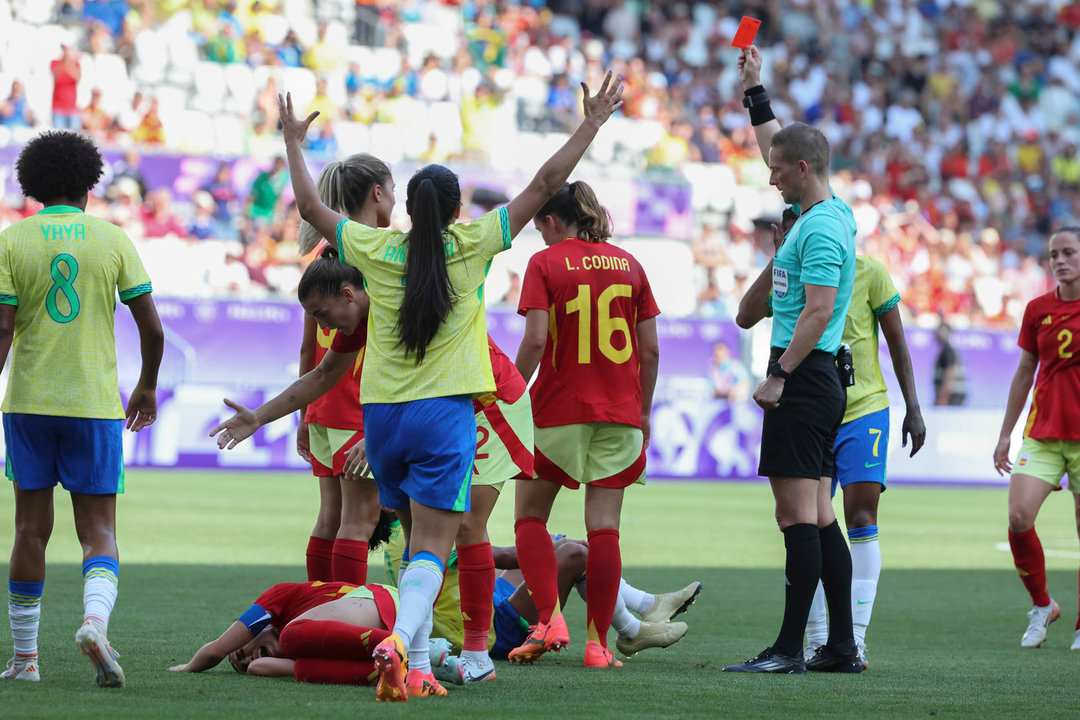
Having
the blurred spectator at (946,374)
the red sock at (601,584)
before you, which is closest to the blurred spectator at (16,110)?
the blurred spectator at (946,374)

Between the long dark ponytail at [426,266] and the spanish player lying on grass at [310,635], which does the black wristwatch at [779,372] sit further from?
the spanish player lying on grass at [310,635]

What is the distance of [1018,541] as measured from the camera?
7.49 metres

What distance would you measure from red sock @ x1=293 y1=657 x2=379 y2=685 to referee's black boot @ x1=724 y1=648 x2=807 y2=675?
1.54 m

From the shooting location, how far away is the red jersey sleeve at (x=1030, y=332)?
7.71m

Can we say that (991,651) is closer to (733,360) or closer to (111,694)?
(111,694)

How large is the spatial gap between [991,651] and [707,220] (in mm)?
18179

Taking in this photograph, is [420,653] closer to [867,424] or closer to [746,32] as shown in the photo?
[867,424]

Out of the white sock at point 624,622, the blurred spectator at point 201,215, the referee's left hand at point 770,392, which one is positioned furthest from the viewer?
the blurred spectator at point 201,215

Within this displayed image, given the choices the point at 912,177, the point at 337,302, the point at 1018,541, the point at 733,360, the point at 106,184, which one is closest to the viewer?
the point at 337,302

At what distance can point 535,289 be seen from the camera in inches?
235

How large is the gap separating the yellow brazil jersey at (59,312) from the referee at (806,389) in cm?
253

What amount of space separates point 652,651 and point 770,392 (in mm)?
1801

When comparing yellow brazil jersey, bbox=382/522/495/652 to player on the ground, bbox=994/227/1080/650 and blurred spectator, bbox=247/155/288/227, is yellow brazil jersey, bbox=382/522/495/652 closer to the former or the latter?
player on the ground, bbox=994/227/1080/650

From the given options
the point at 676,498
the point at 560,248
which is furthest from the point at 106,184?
the point at 560,248
